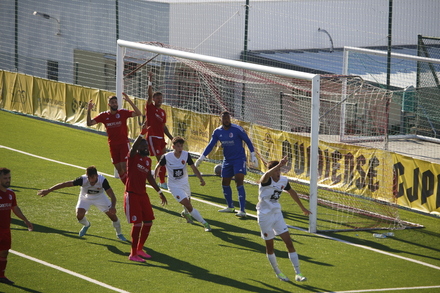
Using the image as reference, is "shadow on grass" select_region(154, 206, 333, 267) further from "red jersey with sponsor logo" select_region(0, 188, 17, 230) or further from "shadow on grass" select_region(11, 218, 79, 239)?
"red jersey with sponsor logo" select_region(0, 188, 17, 230)

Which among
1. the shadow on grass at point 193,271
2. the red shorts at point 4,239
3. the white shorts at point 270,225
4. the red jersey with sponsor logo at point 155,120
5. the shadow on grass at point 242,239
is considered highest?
the red jersey with sponsor logo at point 155,120

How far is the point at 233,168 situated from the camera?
45.6 ft

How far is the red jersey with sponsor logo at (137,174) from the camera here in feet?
34.4

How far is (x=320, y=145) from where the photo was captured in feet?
54.5

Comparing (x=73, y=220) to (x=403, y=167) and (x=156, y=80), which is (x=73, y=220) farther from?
(x=156, y=80)

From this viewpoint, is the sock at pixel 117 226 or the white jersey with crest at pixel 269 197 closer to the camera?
the white jersey with crest at pixel 269 197

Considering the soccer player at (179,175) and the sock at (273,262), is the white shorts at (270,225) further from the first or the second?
the soccer player at (179,175)

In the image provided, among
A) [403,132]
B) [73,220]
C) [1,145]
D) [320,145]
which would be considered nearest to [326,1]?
[403,132]

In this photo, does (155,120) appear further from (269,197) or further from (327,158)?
(269,197)

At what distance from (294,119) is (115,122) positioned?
210 inches

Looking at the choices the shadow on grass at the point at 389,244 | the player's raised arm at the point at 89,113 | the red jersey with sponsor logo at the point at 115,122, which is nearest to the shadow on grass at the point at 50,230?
the player's raised arm at the point at 89,113

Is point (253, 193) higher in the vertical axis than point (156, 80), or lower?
lower

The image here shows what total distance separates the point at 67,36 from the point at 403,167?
750 inches

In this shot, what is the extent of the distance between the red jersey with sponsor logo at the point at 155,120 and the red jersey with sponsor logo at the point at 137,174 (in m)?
4.71
